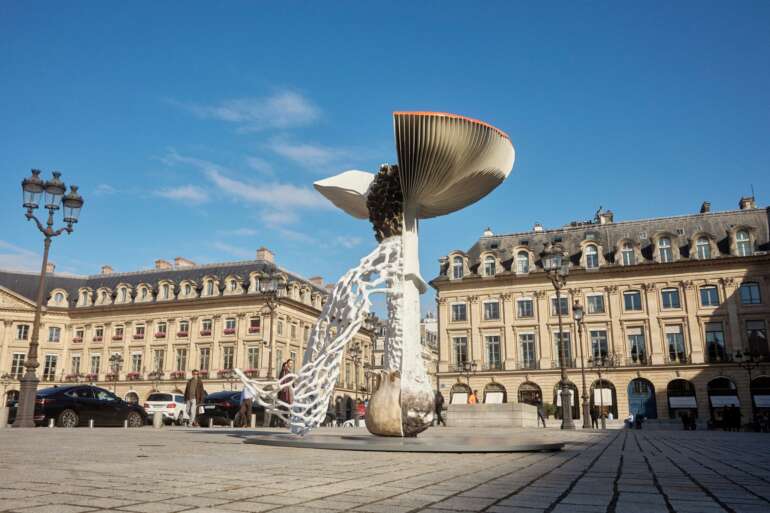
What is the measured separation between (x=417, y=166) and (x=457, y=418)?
49.9ft

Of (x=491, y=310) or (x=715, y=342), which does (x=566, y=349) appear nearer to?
(x=491, y=310)

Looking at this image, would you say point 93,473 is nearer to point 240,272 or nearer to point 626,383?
point 626,383

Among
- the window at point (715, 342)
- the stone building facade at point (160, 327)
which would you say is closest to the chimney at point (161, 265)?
the stone building facade at point (160, 327)

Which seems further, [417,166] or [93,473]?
[417,166]

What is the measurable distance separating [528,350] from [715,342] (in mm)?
13955

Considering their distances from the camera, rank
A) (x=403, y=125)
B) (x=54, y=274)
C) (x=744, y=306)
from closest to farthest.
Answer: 1. (x=403, y=125)
2. (x=744, y=306)
3. (x=54, y=274)

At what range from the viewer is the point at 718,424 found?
36.2 metres

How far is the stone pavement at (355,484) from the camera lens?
11.3ft

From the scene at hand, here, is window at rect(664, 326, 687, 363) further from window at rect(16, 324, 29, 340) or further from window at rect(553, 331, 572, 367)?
window at rect(16, 324, 29, 340)

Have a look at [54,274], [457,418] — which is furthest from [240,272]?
[457,418]

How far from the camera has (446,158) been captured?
33.6 feet

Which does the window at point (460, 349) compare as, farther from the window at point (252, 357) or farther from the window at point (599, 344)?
the window at point (252, 357)

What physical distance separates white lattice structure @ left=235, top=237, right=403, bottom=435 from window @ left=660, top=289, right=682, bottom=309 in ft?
137

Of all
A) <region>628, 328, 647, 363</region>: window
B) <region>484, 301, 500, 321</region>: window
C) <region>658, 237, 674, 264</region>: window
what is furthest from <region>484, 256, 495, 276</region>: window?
<region>658, 237, 674, 264</region>: window
